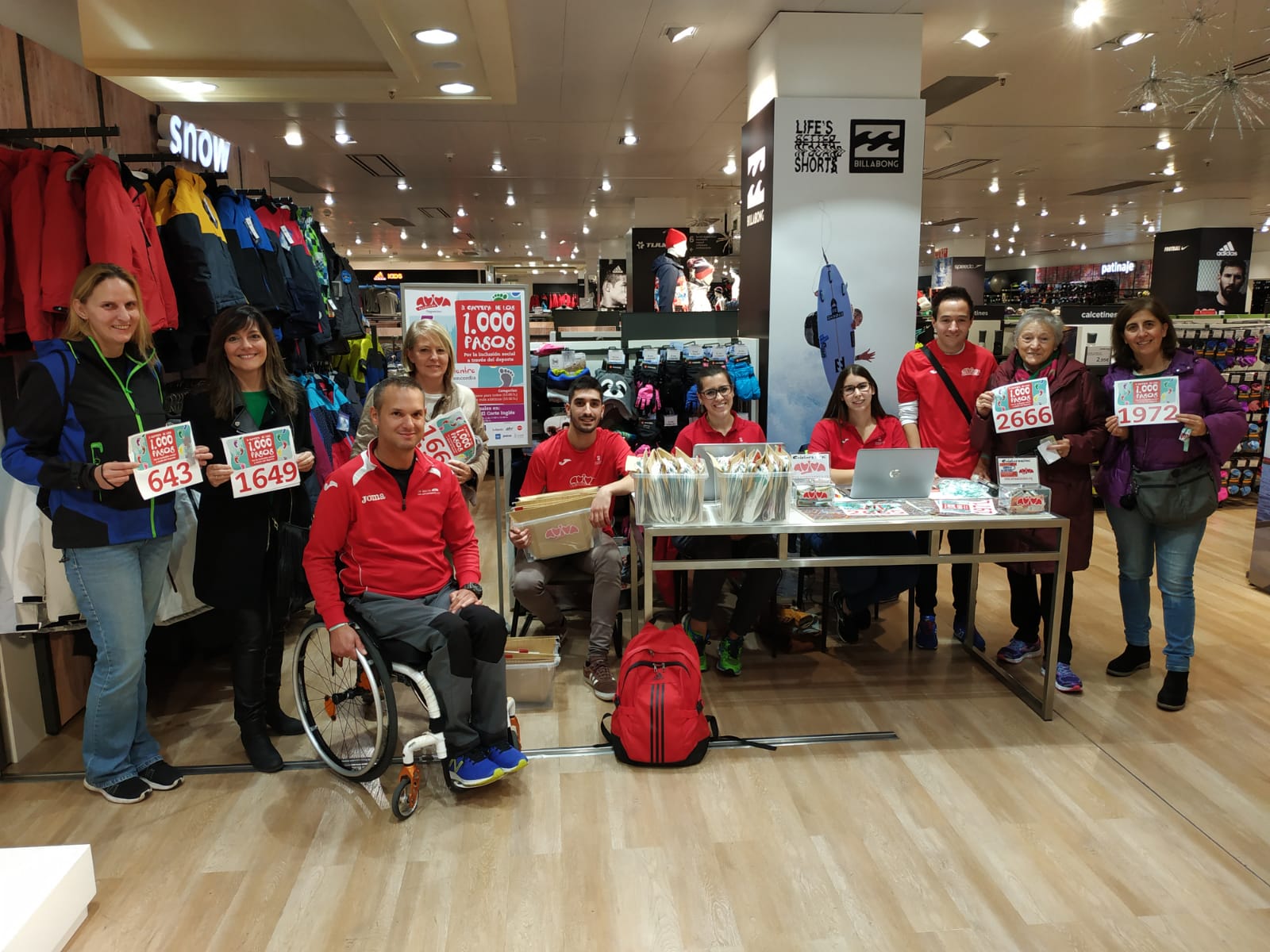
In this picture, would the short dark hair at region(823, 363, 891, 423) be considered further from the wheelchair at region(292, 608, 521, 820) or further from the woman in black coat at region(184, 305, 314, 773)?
the woman in black coat at region(184, 305, 314, 773)

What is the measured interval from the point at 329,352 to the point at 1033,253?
2411cm

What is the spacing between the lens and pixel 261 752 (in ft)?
9.99

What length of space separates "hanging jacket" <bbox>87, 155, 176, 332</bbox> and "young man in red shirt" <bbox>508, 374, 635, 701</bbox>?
65.7 inches

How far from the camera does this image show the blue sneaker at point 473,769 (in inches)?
110

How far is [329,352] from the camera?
520 centimetres

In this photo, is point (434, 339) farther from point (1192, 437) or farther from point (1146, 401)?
point (1192, 437)

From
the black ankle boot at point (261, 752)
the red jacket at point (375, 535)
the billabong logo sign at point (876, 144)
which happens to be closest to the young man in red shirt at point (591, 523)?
the red jacket at point (375, 535)

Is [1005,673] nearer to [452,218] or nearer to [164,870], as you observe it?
[164,870]

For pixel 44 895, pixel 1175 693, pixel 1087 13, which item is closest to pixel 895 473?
pixel 1175 693

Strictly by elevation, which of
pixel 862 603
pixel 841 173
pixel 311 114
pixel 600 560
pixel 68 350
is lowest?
pixel 862 603

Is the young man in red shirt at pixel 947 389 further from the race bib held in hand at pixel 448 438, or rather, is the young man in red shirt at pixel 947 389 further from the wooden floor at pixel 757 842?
the race bib held in hand at pixel 448 438

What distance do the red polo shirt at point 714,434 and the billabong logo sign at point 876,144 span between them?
77.2 inches

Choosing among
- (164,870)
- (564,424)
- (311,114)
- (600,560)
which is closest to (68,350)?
(164,870)

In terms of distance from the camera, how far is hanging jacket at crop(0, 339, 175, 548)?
254cm
